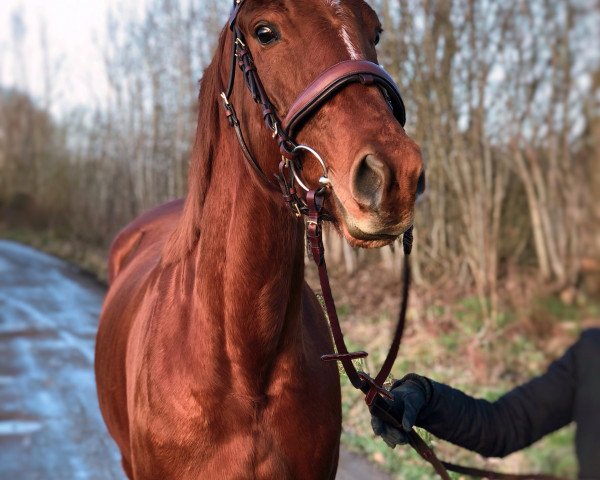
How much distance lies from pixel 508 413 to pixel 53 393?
6051mm

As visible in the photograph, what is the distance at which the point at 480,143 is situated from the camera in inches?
314

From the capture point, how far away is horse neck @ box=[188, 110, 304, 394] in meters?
2.21

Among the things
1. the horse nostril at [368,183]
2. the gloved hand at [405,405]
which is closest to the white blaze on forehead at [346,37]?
the horse nostril at [368,183]

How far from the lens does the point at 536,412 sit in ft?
6.43

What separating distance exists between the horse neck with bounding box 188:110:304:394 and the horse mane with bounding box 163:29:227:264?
4 centimetres

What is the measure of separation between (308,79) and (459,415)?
1.21 m

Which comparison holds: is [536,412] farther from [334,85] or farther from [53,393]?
[53,393]

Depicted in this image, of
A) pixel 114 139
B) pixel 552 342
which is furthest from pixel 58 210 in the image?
pixel 552 342

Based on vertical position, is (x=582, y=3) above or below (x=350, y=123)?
above

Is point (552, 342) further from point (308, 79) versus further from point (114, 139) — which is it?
point (114, 139)

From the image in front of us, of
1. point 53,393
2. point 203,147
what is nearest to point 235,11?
point 203,147

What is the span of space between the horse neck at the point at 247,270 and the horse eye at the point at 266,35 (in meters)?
0.21

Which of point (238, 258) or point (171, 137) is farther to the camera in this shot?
point (171, 137)

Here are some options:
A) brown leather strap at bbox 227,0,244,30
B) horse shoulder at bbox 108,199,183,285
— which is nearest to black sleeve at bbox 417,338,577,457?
brown leather strap at bbox 227,0,244,30
